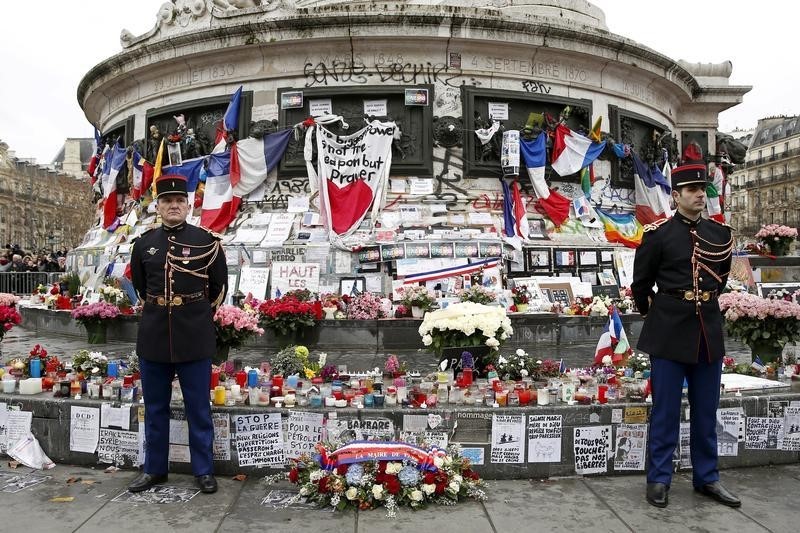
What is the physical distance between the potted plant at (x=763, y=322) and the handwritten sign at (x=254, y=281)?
324 inches

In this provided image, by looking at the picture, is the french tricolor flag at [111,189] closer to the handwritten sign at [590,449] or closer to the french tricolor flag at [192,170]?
the french tricolor flag at [192,170]

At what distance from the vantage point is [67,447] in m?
5.91

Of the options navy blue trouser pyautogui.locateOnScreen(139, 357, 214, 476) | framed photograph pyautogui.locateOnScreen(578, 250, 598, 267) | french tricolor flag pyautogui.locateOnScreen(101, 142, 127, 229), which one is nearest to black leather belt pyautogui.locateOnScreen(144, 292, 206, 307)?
navy blue trouser pyautogui.locateOnScreen(139, 357, 214, 476)

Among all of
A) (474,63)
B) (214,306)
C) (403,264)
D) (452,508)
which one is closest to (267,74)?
(474,63)

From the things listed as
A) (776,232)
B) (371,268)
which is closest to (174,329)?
(371,268)

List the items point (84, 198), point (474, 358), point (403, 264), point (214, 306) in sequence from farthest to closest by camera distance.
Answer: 1. point (84, 198)
2. point (403, 264)
3. point (474, 358)
4. point (214, 306)

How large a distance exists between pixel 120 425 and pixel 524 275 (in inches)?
360

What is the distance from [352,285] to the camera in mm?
12680

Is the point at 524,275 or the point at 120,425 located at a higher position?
the point at 524,275

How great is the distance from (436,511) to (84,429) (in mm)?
3239

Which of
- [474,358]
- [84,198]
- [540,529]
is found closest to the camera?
[540,529]

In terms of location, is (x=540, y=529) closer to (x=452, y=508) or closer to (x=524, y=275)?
(x=452, y=508)

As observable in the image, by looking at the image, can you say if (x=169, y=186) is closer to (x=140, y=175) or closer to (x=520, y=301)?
(x=520, y=301)

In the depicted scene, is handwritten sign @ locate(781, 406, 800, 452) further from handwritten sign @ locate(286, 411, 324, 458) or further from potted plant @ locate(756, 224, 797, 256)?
potted plant @ locate(756, 224, 797, 256)
